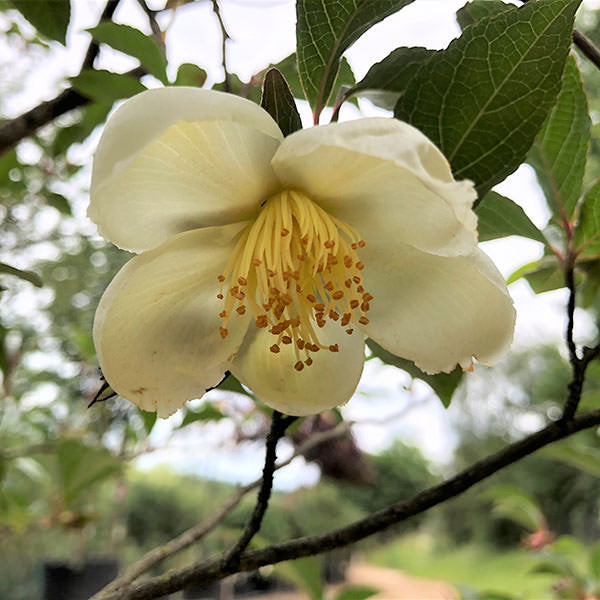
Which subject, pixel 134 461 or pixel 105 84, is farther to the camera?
pixel 134 461

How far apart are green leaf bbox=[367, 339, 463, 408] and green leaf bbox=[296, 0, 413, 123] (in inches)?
5.4

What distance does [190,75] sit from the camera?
23.3 inches

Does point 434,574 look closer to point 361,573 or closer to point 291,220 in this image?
point 361,573

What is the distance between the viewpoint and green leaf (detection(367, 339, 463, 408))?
343mm

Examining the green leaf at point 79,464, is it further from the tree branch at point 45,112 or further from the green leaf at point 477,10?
the green leaf at point 477,10

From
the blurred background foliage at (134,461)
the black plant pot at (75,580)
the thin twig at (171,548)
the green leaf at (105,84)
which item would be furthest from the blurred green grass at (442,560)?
the green leaf at (105,84)

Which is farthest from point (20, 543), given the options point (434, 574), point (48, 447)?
point (434, 574)

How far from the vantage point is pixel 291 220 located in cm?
31

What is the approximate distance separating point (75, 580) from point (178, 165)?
198 centimetres

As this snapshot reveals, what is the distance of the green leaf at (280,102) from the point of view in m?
0.28

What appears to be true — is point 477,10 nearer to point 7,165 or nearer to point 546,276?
point 546,276

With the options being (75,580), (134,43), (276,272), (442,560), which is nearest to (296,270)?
(276,272)

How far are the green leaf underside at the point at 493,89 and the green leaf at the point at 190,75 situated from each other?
36cm

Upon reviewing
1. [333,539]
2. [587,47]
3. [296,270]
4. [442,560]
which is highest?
[587,47]
